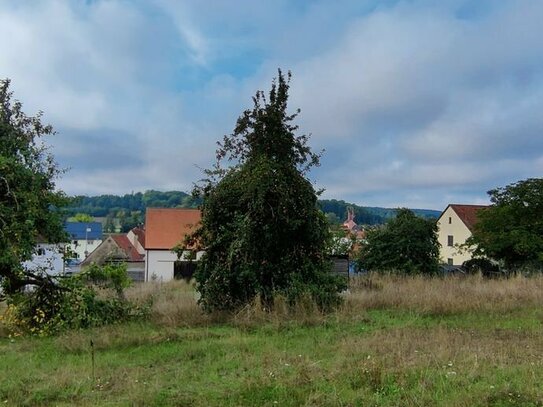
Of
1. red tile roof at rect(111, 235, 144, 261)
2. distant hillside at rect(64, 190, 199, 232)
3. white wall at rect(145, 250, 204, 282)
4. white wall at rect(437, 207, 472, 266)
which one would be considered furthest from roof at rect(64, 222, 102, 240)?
white wall at rect(437, 207, 472, 266)

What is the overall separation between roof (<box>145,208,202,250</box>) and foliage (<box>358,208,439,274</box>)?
24.2 meters

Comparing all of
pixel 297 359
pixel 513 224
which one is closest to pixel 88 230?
pixel 513 224

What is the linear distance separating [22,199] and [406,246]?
2157cm

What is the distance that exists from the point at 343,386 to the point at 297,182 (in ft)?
26.5

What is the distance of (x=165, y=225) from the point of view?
172 ft

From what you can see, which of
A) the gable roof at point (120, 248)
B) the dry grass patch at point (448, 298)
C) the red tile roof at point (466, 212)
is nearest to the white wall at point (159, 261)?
the gable roof at point (120, 248)

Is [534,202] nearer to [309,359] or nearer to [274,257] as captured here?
A: [274,257]

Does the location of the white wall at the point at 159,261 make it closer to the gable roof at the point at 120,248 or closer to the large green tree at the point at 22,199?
the gable roof at the point at 120,248

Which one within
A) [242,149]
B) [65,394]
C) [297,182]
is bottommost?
[65,394]

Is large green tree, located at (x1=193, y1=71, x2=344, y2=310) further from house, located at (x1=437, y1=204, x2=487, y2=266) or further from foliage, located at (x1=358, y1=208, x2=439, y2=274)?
house, located at (x1=437, y1=204, x2=487, y2=266)

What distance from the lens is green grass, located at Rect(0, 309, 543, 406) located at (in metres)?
5.44

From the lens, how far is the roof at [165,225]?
167 ft

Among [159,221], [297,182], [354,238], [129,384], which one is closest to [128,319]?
[297,182]

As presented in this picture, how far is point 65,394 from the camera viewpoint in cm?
576
